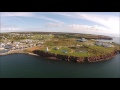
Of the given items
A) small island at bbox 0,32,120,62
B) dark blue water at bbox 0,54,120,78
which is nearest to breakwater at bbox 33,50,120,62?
small island at bbox 0,32,120,62

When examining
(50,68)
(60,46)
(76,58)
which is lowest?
(50,68)

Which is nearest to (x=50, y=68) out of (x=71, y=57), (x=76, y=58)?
(x=71, y=57)

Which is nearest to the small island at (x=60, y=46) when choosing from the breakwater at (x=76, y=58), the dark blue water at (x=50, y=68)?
the breakwater at (x=76, y=58)

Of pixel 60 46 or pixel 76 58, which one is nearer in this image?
pixel 76 58

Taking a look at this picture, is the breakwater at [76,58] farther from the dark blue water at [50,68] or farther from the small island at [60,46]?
the dark blue water at [50,68]

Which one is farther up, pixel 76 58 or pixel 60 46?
pixel 60 46

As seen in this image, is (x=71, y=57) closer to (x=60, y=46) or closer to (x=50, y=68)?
(x=60, y=46)
